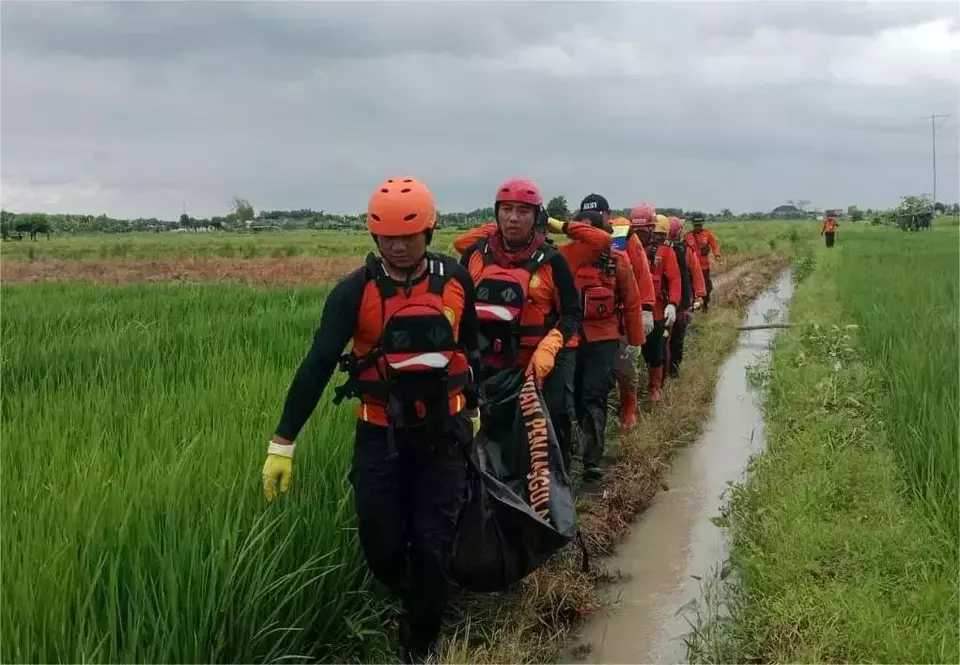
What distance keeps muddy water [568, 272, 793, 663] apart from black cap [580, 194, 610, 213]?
2.06m

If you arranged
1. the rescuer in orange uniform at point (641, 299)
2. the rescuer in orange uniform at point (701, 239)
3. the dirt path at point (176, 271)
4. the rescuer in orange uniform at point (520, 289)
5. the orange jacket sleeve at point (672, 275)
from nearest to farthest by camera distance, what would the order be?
1. the rescuer in orange uniform at point (520, 289)
2. the rescuer in orange uniform at point (641, 299)
3. the orange jacket sleeve at point (672, 275)
4. the rescuer in orange uniform at point (701, 239)
5. the dirt path at point (176, 271)

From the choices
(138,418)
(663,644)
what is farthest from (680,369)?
(138,418)

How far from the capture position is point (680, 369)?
9.12 meters

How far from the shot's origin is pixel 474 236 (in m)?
4.84

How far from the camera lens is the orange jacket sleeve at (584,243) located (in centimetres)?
496

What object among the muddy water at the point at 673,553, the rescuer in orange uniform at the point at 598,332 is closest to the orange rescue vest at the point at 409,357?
the muddy water at the point at 673,553

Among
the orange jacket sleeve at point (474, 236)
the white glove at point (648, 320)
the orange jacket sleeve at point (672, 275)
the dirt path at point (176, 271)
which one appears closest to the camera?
the orange jacket sleeve at point (474, 236)

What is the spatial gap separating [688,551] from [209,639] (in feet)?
9.37

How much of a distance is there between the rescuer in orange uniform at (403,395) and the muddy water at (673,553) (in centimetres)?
100

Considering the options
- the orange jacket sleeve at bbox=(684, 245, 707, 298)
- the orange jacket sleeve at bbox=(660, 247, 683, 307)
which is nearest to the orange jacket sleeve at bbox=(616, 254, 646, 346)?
the orange jacket sleeve at bbox=(660, 247, 683, 307)

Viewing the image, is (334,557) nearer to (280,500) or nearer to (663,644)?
(280,500)

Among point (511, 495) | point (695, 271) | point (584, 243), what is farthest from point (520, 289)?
point (695, 271)

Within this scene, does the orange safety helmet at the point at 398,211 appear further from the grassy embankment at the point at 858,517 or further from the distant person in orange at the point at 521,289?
the grassy embankment at the point at 858,517

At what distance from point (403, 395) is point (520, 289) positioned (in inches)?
60.2
